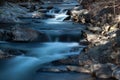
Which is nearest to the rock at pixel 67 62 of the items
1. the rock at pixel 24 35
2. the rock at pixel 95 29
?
the rock at pixel 24 35

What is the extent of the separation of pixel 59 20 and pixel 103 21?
373 cm

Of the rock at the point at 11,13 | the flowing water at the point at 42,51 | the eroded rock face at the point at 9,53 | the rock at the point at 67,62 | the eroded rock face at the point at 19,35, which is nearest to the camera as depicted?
the flowing water at the point at 42,51

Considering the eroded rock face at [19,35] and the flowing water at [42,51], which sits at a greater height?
the eroded rock face at [19,35]

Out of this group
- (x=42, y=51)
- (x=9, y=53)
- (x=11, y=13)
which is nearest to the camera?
(x=9, y=53)

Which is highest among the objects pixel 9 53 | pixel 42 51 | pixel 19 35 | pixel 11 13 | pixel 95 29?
pixel 11 13

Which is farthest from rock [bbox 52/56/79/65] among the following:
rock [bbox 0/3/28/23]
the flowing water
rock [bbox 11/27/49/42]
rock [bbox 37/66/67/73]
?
rock [bbox 0/3/28/23]

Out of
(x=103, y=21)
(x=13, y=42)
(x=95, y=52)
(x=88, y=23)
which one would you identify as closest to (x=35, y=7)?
(x=88, y=23)

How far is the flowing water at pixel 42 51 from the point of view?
977cm

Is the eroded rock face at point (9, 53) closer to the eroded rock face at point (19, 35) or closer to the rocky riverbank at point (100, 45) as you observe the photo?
the eroded rock face at point (19, 35)

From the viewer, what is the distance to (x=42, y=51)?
1235cm

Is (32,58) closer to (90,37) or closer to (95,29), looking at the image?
(90,37)

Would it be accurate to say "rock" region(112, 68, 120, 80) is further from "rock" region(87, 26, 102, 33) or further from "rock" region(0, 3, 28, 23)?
"rock" region(0, 3, 28, 23)

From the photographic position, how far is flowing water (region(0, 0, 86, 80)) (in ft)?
32.1

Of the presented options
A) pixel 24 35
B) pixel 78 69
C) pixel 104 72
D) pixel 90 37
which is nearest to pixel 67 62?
pixel 78 69
